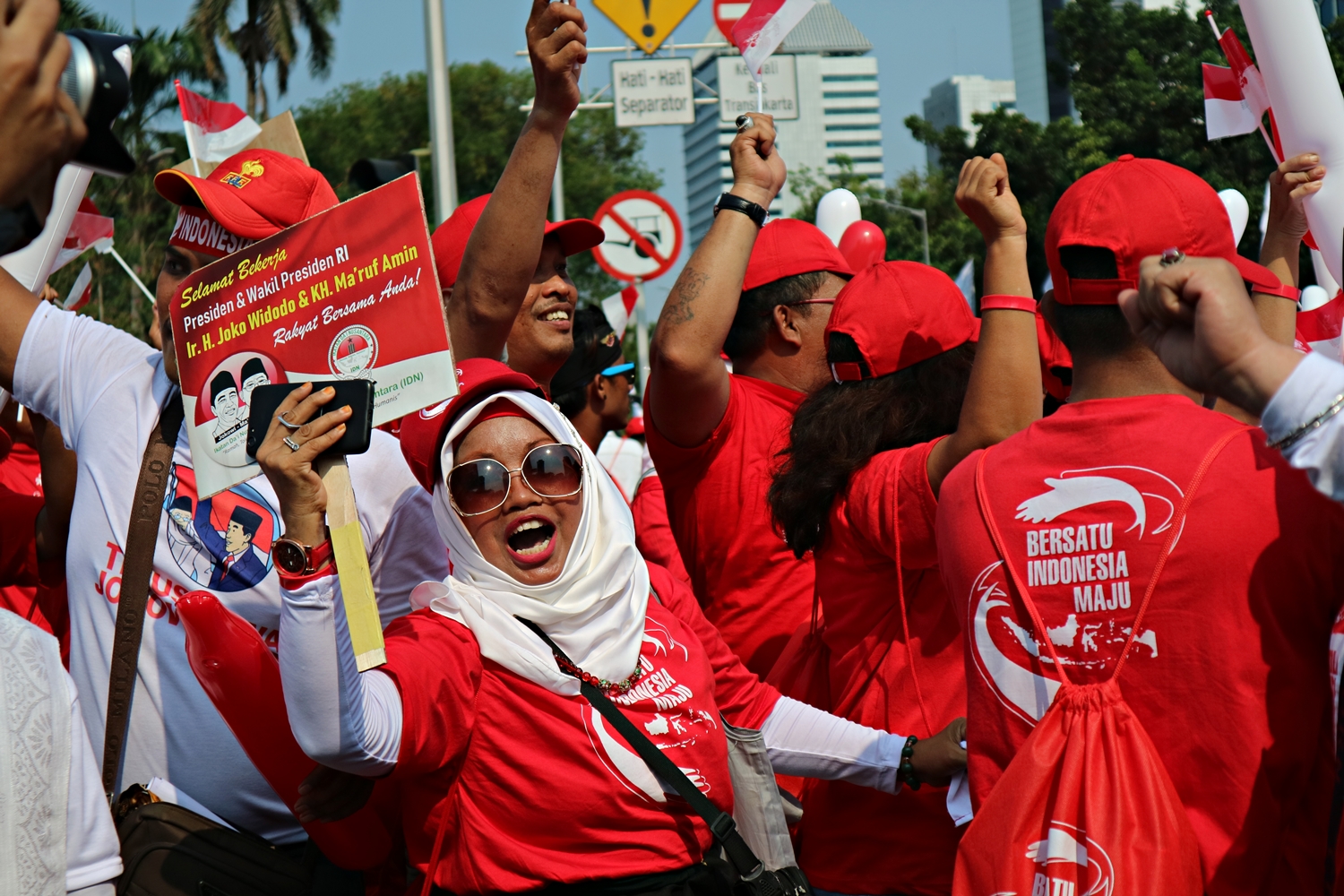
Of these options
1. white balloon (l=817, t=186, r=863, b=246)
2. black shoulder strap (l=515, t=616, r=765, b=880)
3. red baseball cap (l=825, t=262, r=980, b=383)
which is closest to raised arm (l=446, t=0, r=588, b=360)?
red baseball cap (l=825, t=262, r=980, b=383)

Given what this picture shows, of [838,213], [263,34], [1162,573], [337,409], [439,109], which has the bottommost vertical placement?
[1162,573]

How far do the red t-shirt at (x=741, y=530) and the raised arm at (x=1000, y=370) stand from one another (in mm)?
908

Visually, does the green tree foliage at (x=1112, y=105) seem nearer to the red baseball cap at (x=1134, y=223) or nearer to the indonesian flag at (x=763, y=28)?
the indonesian flag at (x=763, y=28)

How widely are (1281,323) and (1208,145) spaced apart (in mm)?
23663

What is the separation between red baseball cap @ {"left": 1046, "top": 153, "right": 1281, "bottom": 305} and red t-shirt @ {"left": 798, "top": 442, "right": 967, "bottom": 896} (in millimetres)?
555

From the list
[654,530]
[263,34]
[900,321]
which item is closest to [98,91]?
[900,321]

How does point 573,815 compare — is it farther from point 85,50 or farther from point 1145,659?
point 85,50

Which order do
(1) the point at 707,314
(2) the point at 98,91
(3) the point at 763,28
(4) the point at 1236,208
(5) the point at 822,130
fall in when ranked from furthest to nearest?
(5) the point at 822,130, (4) the point at 1236,208, (3) the point at 763,28, (1) the point at 707,314, (2) the point at 98,91

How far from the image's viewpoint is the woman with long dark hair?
9.26 feet

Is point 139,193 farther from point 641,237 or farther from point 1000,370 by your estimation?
point 1000,370

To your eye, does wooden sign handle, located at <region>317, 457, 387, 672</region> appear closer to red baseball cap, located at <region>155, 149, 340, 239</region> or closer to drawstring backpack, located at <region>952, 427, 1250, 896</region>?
red baseball cap, located at <region>155, 149, 340, 239</region>

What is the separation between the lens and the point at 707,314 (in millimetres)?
3461

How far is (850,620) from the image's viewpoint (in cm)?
313

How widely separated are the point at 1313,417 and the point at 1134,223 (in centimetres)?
83
